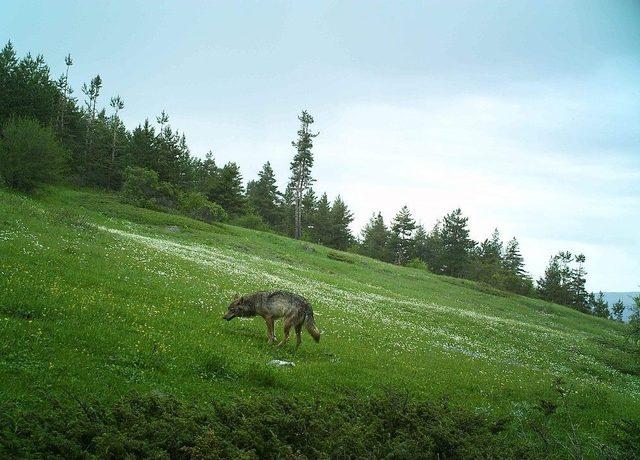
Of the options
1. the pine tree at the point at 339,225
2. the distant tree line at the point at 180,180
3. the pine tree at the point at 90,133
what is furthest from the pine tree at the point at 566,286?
the pine tree at the point at 90,133

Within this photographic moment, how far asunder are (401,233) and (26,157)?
9499 cm

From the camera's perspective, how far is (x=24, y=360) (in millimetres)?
9102

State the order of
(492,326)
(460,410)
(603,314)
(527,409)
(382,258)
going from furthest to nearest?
1. (382,258)
2. (603,314)
3. (492,326)
4. (527,409)
5. (460,410)

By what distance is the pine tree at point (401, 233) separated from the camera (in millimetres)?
124688

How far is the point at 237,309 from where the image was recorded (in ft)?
56.1

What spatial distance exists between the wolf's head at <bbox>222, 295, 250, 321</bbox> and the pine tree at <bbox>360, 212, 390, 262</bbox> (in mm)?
111109

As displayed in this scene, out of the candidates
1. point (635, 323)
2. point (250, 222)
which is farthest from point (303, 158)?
point (635, 323)

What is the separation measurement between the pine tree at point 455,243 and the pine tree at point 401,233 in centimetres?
997

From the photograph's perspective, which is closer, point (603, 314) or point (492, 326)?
point (492, 326)

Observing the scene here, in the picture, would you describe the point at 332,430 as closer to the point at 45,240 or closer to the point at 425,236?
the point at 45,240

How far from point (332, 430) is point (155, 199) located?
234ft

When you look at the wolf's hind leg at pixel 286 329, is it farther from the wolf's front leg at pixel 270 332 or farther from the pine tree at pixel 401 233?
the pine tree at pixel 401 233

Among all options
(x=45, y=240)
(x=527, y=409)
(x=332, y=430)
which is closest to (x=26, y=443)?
(x=332, y=430)

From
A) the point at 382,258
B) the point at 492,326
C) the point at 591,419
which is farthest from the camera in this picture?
the point at 382,258
